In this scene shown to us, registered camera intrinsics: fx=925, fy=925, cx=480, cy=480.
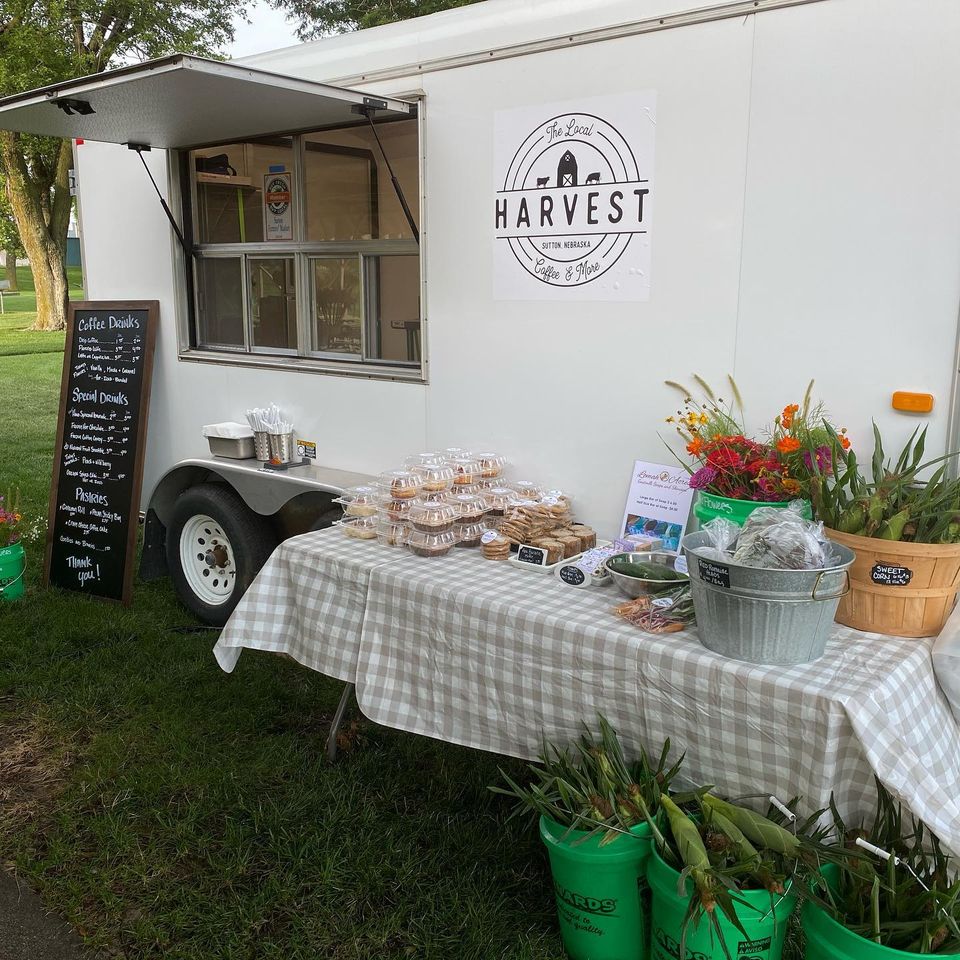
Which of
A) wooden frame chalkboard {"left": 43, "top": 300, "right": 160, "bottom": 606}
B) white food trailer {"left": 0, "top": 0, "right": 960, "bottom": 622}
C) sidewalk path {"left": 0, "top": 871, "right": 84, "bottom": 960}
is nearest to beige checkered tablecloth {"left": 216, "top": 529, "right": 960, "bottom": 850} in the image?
white food trailer {"left": 0, "top": 0, "right": 960, "bottom": 622}

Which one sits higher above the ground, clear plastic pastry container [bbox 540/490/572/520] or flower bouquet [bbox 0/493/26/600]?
clear plastic pastry container [bbox 540/490/572/520]

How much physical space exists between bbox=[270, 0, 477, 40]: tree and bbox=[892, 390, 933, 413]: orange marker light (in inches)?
638

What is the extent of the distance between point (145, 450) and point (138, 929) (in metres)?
3.00

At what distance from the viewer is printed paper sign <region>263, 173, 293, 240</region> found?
443cm

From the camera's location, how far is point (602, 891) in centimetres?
218

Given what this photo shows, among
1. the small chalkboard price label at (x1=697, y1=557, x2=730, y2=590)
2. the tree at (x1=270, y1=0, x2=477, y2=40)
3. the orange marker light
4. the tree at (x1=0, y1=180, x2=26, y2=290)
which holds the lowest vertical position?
the small chalkboard price label at (x1=697, y1=557, x2=730, y2=590)

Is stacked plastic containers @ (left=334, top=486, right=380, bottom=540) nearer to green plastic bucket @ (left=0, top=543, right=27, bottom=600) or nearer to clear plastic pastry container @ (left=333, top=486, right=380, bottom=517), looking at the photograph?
clear plastic pastry container @ (left=333, top=486, right=380, bottom=517)

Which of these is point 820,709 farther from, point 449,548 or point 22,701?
point 22,701

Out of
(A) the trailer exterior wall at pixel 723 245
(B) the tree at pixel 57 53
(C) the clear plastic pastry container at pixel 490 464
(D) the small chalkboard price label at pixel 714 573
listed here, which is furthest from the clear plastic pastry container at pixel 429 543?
(B) the tree at pixel 57 53

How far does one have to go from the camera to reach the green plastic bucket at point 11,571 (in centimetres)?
489

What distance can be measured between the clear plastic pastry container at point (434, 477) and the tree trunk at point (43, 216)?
16.1 m

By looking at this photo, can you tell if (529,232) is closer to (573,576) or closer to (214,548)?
(573,576)

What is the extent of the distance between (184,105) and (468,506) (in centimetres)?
201

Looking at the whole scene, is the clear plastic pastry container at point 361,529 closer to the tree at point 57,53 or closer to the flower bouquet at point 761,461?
the flower bouquet at point 761,461
